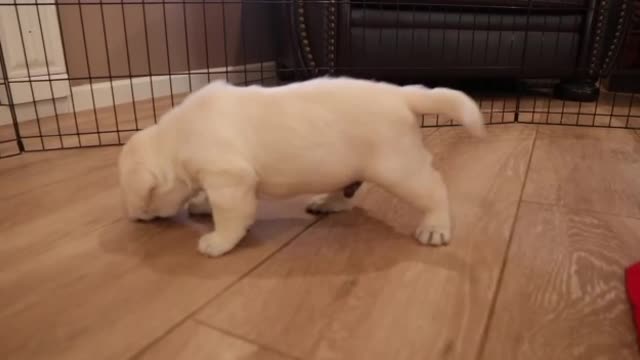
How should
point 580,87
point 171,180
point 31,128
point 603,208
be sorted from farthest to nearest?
point 580,87 < point 31,128 < point 603,208 < point 171,180

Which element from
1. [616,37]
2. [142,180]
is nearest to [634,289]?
[142,180]

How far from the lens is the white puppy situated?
92cm

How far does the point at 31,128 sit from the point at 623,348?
1892 millimetres

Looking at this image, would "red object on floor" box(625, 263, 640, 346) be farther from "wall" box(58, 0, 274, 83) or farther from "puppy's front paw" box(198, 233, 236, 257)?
"wall" box(58, 0, 274, 83)

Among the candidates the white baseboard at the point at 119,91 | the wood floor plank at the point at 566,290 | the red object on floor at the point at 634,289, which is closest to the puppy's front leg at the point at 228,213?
the wood floor plank at the point at 566,290

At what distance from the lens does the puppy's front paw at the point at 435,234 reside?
3.26 ft

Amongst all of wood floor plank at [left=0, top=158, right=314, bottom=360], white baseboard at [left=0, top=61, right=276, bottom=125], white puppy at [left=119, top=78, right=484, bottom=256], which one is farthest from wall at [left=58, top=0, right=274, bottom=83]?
white puppy at [left=119, top=78, right=484, bottom=256]

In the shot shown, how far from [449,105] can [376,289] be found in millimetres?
348

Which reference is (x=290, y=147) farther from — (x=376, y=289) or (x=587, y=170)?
(x=587, y=170)

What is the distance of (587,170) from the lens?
1464mm

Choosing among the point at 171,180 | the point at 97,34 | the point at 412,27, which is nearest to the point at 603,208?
the point at 171,180

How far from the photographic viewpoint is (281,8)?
8.49ft

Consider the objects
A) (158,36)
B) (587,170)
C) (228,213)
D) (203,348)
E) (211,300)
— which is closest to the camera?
(203,348)

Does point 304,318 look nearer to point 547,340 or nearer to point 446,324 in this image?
point 446,324
